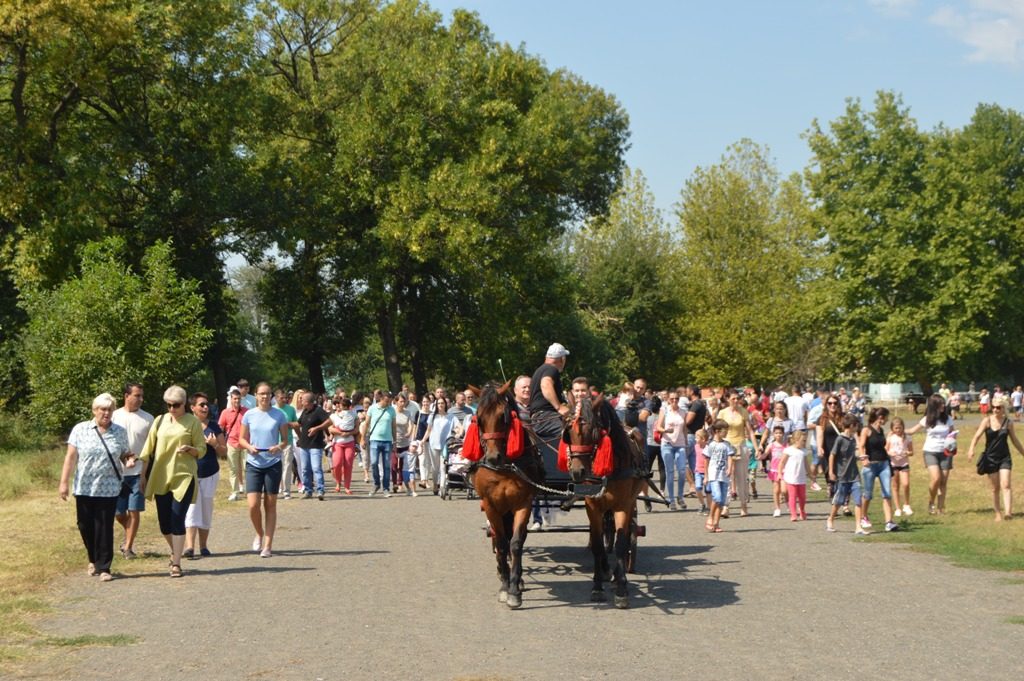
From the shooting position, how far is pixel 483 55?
158ft

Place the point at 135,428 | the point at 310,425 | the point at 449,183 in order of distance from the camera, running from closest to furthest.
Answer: the point at 135,428 → the point at 310,425 → the point at 449,183

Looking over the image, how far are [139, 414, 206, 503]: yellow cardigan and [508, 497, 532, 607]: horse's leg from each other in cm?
400

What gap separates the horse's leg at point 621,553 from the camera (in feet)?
38.7

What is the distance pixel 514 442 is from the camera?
477 inches

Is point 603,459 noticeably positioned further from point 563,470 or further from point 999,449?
point 999,449

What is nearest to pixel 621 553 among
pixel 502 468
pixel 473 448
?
pixel 502 468

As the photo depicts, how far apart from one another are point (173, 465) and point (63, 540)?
140 inches

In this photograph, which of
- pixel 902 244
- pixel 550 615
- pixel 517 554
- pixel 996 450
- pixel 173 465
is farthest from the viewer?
pixel 902 244

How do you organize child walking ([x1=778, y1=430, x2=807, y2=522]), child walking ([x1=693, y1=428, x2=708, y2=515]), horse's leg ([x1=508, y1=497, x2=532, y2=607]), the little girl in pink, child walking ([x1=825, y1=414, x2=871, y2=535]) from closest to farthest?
horse's leg ([x1=508, y1=497, x2=532, y2=607]) → child walking ([x1=825, y1=414, x2=871, y2=535]) → child walking ([x1=778, y1=430, x2=807, y2=522]) → the little girl in pink → child walking ([x1=693, y1=428, x2=708, y2=515])

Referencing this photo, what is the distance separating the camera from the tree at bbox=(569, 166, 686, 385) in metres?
70.3

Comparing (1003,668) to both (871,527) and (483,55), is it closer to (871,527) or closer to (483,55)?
(871,527)

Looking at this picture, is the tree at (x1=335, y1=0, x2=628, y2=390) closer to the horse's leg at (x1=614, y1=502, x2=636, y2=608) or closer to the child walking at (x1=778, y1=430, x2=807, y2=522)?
the child walking at (x1=778, y1=430, x2=807, y2=522)

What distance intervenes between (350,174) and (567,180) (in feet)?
30.1

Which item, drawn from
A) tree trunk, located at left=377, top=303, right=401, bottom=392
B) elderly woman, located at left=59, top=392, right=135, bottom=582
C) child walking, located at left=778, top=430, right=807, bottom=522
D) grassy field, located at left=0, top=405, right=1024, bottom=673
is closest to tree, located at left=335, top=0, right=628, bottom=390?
tree trunk, located at left=377, top=303, right=401, bottom=392
